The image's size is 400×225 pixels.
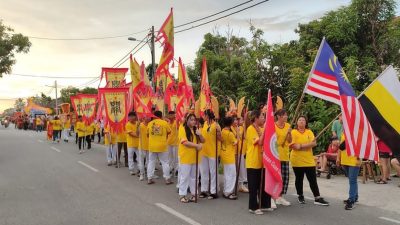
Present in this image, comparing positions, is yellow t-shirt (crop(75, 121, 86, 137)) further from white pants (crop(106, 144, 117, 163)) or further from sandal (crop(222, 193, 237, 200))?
sandal (crop(222, 193, 237, 200))

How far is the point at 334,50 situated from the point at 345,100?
1131 centimetres

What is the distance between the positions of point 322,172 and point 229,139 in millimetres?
4003

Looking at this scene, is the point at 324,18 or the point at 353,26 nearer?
the point at 353,26

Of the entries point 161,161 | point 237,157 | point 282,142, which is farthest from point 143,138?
point 282,142

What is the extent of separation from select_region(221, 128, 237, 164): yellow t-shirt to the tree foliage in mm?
5936

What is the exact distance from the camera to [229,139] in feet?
27.3

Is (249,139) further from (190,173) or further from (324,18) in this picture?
(324,18)

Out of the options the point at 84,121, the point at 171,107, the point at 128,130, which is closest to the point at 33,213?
the point at 128,130

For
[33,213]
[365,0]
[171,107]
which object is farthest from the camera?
[365,0]

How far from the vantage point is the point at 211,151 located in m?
8.52

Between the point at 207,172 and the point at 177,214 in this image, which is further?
the point at 207,172

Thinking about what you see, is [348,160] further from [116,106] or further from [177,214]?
[116,106]

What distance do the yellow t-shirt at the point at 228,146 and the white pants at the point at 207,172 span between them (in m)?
0.29

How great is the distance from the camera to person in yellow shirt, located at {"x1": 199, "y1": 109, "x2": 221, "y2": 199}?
8.41 m
